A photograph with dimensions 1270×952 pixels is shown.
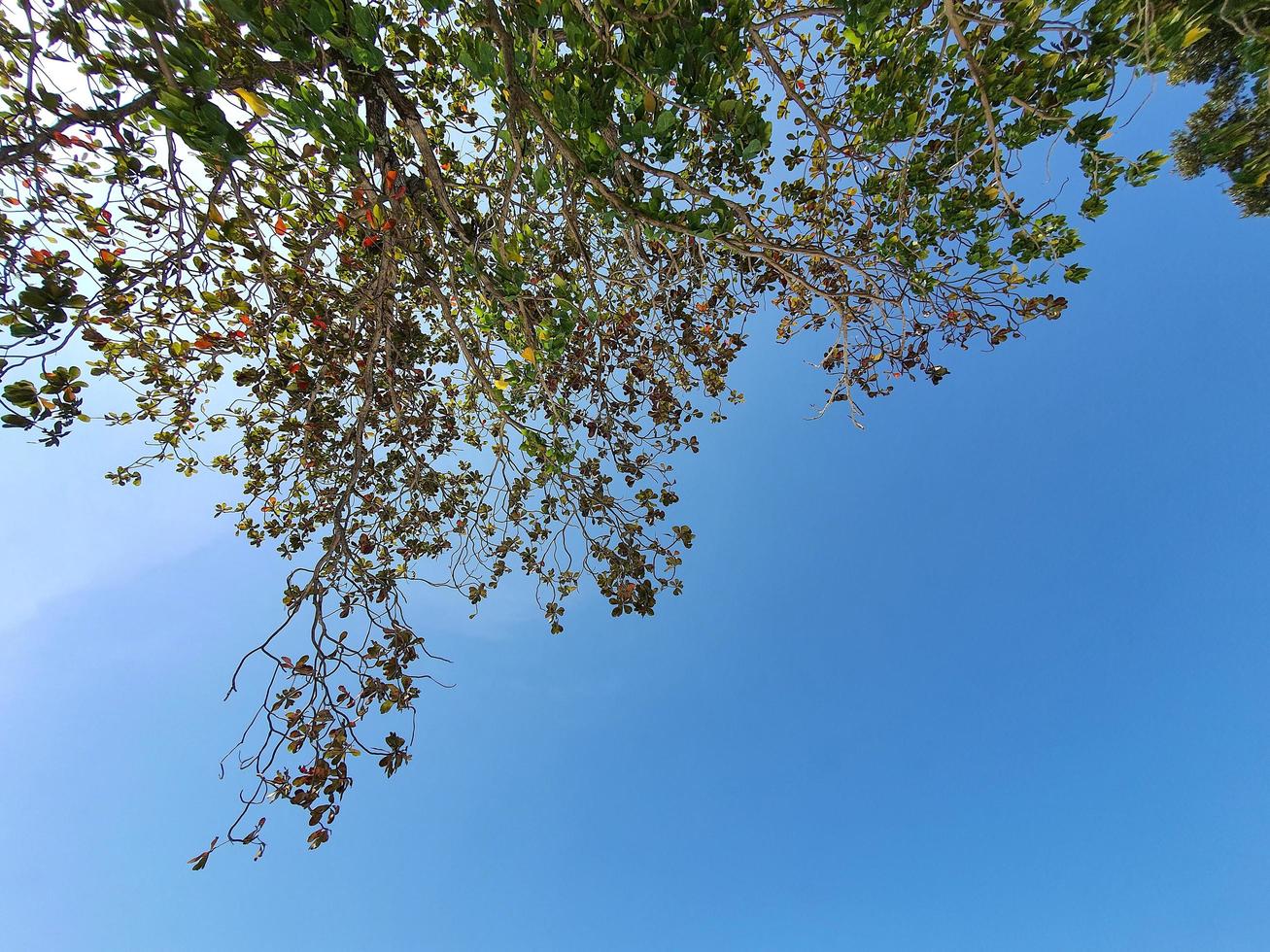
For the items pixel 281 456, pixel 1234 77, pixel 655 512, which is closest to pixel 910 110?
pixel 655 512

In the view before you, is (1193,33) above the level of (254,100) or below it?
below

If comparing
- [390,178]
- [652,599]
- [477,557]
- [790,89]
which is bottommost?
[652,599]

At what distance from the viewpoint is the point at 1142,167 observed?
312 centimetres

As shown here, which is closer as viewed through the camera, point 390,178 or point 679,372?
point 390,178

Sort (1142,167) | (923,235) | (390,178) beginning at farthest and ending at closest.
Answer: (923,235), (390,178), (1142,167)

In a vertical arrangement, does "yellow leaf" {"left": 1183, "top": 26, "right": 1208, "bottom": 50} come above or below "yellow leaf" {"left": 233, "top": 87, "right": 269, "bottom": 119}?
below

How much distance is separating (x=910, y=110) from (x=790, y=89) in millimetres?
851

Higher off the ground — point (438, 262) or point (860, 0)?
point (438, 262)

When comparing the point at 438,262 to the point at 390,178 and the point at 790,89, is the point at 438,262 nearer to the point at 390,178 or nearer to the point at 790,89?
the point at 390,178

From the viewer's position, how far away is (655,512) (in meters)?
4.84

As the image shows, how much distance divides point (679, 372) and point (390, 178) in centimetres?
301

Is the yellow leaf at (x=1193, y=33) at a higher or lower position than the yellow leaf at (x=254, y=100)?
lower

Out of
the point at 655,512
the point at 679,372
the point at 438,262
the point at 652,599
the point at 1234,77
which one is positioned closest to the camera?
the point at 652,599

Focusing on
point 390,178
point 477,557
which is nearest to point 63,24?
point 390,178
